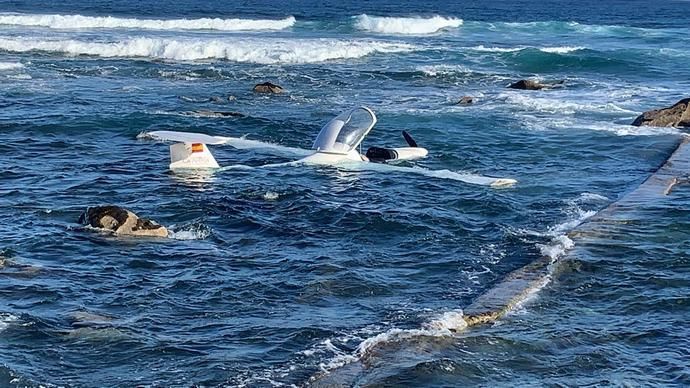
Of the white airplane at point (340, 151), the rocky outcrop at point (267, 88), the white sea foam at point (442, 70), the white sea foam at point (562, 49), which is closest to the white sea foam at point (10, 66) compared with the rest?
the rocky outcrop at point (267, 88)

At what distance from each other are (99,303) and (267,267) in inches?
109

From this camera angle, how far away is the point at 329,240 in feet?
59.6

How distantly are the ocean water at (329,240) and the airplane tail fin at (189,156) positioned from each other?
0.55 meters

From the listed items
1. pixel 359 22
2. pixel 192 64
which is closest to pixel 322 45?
pixel 192 64

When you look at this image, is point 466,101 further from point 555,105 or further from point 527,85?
point 527,85

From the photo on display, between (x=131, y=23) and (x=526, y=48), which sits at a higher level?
(x=526, y=48)

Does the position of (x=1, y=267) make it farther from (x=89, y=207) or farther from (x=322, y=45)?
(x=322, y=45)

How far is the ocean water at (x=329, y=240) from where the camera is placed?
1267 cm

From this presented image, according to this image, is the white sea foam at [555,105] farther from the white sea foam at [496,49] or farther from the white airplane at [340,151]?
the white sea foam at [496,49]

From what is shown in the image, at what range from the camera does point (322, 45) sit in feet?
176

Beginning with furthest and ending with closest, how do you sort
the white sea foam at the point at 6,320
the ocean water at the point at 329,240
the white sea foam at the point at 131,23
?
the white sea foam at the point at 131,23, the white sea foam at the point at 6,320, the ocean water at the point at 329,240

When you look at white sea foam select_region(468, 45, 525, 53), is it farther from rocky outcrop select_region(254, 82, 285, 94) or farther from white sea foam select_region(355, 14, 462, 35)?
rocky outcrop select_region(254, 82, 285, 94)

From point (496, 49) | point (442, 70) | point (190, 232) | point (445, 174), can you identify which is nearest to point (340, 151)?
point (445, 174)

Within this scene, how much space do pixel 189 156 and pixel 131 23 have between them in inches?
1867
